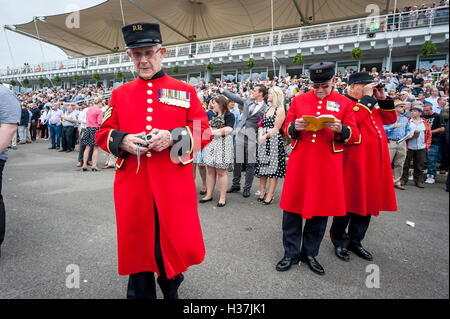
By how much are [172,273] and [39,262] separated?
75.7 inches

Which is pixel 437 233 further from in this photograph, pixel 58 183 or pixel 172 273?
pixel 58 183

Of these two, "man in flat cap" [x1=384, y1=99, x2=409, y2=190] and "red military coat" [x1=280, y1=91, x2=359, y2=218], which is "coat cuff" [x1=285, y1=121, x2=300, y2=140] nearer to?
"red military coat" [x1=280, y1=91, x2=359, y2=218]

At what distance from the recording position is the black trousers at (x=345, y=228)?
309 centimetres

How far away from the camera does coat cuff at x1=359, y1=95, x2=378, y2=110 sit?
9.42 feet

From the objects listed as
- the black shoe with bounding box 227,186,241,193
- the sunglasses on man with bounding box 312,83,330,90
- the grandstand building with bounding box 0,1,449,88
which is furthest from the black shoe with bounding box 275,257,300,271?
the grandstand building with bounding box 0,1,449,88

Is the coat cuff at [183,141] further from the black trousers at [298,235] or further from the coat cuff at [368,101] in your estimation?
the coat cuff at [368,101]

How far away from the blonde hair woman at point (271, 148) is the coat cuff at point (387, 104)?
1.76 meters

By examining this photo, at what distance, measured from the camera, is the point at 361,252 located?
307 centimetres

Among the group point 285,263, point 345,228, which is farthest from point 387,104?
point 285,263

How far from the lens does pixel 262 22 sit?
30375mm

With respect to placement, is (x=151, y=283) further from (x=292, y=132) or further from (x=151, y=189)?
(x=292, y=132)

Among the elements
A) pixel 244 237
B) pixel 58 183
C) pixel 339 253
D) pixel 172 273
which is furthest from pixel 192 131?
pixel 58 183

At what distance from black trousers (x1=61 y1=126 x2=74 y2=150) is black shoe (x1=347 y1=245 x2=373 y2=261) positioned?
1059 centimetres

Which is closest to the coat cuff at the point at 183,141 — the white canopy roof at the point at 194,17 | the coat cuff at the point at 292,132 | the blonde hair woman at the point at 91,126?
the coat cuff at the point at 292,132
